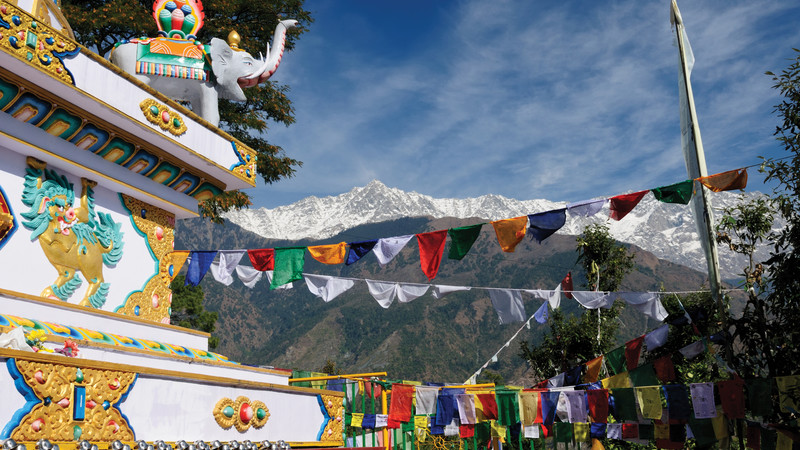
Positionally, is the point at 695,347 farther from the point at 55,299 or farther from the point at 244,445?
the point at 55,299

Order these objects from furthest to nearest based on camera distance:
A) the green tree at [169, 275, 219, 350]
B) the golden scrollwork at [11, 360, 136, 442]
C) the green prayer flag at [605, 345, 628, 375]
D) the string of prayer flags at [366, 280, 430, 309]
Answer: the green tree at [169, 275, 219, 350] < the green prayer flag at [605, 345, 628, 375] < the string of prayer flags at [366, 280, 430, 309] < the golden scrollwork at [11, 360, 136, 442]

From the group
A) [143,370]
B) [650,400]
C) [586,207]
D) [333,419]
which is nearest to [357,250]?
[333,419]

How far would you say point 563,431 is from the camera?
14227 millimetres

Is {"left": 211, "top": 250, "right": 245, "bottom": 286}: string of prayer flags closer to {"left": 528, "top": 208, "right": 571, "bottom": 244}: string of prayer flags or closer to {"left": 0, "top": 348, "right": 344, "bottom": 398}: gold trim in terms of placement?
{"left": 0, "top": 348, "right": 344, "bottom": 398}: gold trim

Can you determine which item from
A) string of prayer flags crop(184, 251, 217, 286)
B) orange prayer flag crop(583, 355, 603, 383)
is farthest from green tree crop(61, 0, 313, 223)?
orange prayer flag crop(583, 355, 603, 383)

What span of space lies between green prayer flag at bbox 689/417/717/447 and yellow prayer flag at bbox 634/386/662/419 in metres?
0.60

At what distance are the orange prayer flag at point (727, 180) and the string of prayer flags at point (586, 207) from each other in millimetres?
1499

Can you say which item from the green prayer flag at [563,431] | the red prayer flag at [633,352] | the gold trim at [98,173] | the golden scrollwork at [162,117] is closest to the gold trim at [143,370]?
the gold trim at [98,173]

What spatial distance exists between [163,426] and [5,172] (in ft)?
11.2

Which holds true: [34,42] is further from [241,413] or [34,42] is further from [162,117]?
[241,413]

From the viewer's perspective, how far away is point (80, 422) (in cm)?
553

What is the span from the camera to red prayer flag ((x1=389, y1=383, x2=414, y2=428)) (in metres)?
12.7

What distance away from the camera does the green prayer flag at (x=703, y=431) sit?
1109 centimetres

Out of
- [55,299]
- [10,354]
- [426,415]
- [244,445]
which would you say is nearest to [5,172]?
[55,299]
